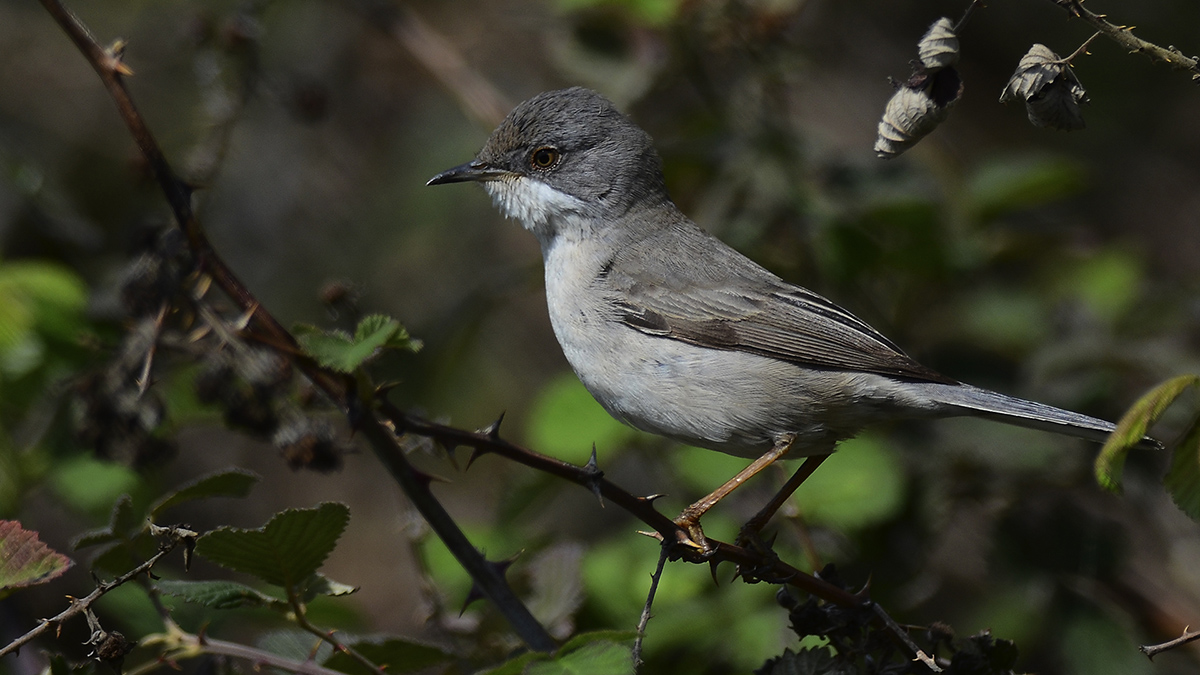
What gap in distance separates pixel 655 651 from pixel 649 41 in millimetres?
2570

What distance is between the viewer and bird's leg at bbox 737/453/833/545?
114 inches

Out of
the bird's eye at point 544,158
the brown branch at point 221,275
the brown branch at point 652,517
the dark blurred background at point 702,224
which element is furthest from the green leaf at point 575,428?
the brown branch at point 221,275

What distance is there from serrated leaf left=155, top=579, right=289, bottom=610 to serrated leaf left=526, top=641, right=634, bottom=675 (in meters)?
0.66

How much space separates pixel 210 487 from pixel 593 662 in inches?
38.0

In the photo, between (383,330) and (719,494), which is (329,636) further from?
(719,494)

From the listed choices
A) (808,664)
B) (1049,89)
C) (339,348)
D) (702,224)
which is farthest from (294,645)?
(702,224)

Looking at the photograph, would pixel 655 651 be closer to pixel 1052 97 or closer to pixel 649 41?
pixel 1052 97

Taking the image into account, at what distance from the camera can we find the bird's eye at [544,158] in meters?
3.81

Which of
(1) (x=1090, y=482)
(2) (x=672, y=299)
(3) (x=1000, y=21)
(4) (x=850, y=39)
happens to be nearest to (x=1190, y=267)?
Result: (3) (x=1000, y=21)

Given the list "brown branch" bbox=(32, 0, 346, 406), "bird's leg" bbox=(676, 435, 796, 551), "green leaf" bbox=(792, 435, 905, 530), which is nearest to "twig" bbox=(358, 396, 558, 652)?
"brown branch" bbox=(32, 0, 346, 406)

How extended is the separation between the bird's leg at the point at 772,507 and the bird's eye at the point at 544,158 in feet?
4.87

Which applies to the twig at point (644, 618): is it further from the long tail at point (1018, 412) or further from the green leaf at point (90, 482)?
the green leaf at point (90, 482)

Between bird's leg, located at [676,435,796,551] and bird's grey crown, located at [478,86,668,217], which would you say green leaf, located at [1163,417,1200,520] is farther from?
bird's grey crown, located at [478,86,668,217]

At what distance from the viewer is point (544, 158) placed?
150 inches
